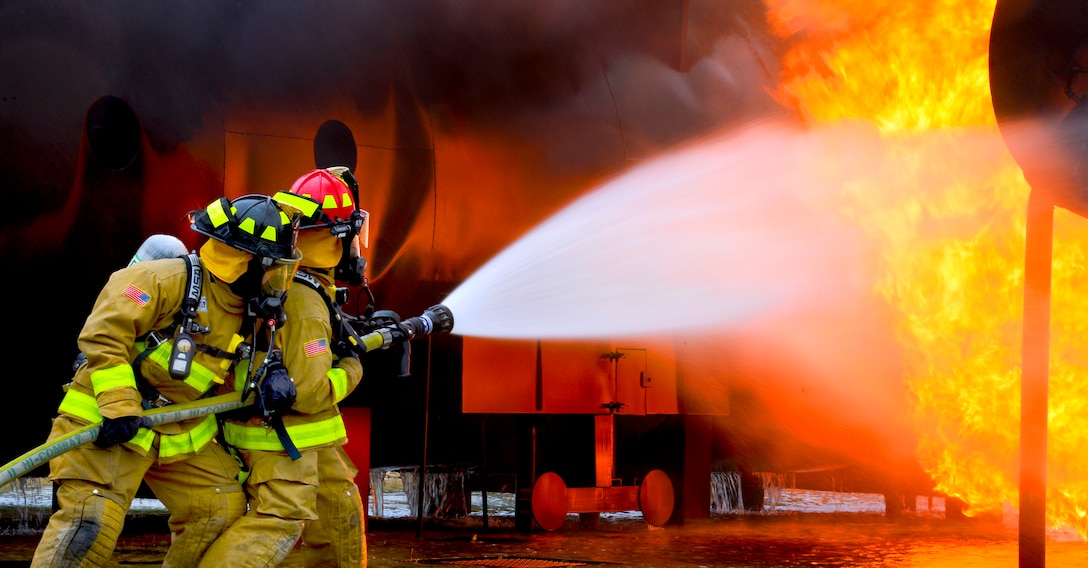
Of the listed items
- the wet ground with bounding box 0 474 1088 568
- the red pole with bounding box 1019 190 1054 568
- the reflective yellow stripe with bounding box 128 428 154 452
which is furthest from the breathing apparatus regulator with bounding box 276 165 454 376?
the red pole with bounding box 1019 190 1054 568

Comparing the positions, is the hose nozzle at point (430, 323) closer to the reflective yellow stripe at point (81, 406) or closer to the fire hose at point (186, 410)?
the fire hose at point (186, 410)

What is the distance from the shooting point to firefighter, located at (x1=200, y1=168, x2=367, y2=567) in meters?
4.73

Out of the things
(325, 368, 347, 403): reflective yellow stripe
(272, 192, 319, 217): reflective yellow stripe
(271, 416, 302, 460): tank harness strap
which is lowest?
(271, 416, 302, 460): tank harness strap

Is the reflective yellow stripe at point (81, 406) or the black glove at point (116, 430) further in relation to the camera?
the reflective yellow stripe at point (81, 406)

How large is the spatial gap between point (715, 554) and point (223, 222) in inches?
174

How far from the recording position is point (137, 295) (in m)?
4.51

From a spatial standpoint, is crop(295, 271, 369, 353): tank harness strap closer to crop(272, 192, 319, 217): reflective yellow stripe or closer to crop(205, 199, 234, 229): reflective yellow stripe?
crop(272, 192, 319, 217): reflective yellow stripe

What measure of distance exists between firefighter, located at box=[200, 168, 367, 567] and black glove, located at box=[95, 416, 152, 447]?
596mm

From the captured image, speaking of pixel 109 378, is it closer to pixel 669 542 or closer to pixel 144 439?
pixel 144 439

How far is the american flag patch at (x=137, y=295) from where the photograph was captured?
14.8 ft

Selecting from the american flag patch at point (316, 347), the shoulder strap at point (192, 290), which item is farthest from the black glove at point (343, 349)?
the shoulder strap at point (192, 290)

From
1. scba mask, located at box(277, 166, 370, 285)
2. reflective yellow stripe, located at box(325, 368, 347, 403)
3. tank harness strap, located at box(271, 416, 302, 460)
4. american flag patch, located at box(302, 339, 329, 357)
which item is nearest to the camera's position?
tank harness strap, located at box(271, 416, 302, 460)

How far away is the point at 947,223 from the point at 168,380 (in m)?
6.58

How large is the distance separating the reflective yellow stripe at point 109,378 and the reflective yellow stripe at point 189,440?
0.32 meters
